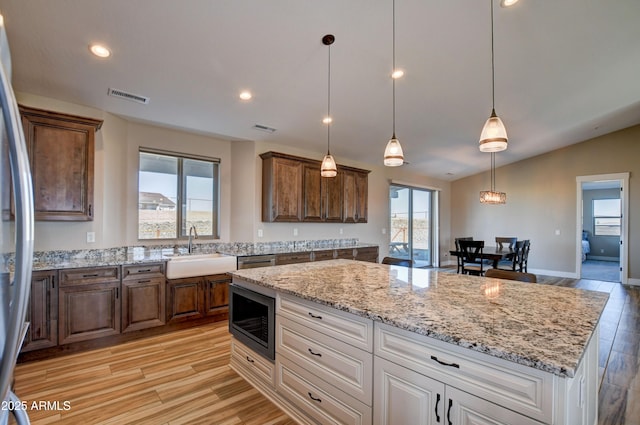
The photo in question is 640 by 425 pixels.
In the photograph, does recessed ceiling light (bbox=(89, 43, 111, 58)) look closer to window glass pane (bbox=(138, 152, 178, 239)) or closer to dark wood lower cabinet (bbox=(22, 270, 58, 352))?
window glass pane (bbox=(138, 152, 178, 239))

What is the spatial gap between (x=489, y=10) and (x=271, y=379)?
3535mm

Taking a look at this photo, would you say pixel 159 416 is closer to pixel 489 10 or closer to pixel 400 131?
pixel 489 10

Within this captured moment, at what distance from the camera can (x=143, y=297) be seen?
3.37 m

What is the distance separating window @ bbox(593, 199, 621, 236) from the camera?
10158 mm

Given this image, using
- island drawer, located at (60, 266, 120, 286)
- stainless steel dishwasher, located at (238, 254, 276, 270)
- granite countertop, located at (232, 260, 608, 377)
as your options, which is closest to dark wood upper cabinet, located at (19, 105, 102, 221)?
island drawer, located at (60, 266, 120, 286)

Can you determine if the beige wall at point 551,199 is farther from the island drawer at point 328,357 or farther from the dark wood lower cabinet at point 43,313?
the dark wood lower cabinet at point 43,313

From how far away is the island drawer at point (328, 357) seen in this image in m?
1.59

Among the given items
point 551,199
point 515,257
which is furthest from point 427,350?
point 551,199

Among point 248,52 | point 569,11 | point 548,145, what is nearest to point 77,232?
point 248,52

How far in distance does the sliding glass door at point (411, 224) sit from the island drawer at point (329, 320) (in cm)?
547

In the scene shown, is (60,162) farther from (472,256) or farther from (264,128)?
(472,256)

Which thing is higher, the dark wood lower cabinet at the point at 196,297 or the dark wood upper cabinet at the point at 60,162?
the dark wood upper cabinet at the point at 60,162

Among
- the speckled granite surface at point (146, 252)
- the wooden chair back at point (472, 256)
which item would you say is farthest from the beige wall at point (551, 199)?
the speckled granite surface at point (146, 252)

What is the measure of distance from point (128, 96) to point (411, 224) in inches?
265
